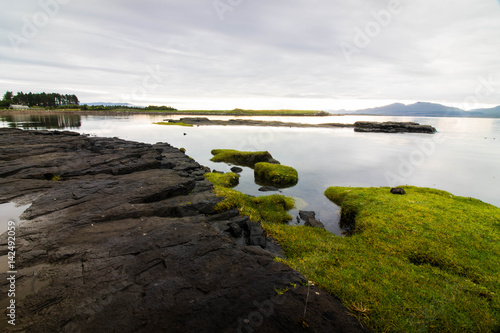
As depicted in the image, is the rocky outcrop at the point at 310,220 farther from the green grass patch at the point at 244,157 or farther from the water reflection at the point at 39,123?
the water reflection at the point at 39,123

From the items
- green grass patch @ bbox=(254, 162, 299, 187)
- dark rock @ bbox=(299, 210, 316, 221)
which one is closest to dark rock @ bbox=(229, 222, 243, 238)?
dark rock @ bbox=(299, 210, 316, 221)

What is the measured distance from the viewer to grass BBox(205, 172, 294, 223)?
14562 millimetres

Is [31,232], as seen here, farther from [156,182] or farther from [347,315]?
[347,315]

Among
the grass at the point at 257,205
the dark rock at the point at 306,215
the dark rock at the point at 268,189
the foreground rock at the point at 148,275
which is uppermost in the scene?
the foreground rock at the point at 148,275

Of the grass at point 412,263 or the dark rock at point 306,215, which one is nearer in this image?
the grass at point 412,263

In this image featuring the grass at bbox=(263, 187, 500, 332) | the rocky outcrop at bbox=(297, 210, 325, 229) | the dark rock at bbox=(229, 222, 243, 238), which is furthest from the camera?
the rocky outcrop at bbox=(297, 210, 325, 229)

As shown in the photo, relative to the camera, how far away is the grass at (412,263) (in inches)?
264

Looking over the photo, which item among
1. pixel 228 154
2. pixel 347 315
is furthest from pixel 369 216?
pixel 228 154

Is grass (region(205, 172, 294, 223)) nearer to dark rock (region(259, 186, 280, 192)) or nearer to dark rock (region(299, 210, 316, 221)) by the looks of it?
dark rock (region(299, 210, 316, 221))

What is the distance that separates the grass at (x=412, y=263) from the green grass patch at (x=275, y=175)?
43.4 feet

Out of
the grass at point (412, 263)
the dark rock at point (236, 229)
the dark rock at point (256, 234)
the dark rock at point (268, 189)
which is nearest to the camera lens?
the grass at point (412, 263)

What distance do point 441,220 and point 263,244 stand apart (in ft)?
38.6

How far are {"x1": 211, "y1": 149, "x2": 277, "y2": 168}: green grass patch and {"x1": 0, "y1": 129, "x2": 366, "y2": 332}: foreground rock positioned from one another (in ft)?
88.6

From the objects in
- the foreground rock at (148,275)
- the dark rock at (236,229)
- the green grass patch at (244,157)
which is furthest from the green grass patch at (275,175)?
the dark rock at (236,229)
